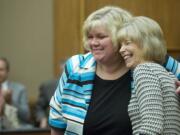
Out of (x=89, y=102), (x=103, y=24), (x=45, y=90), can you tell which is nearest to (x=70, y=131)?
(x=89, y=102)

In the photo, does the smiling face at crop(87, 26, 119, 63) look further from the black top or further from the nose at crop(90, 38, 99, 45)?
the black top

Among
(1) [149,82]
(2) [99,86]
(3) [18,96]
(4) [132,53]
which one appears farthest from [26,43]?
(1) [149,82]

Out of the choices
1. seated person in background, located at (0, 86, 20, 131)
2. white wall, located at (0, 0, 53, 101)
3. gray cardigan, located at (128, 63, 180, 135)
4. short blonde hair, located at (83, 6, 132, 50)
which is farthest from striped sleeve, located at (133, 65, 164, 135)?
white wall, located at (0, 0, 53, 101)

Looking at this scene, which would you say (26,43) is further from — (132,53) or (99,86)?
(132,53)

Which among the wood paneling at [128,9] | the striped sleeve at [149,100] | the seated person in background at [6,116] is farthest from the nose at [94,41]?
the wood paneling at [128,9]

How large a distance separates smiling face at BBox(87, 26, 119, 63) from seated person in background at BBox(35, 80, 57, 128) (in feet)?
8.93

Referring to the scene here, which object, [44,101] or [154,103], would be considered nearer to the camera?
[154,103]

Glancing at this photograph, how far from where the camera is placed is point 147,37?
7.30ft

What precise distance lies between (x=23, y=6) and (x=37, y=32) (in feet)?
1.14

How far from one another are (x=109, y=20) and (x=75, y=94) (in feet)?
1.33

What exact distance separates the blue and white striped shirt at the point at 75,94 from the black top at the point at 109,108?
1.5 inches

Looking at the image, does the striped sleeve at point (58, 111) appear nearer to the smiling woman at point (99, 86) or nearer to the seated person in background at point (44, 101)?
the smiling woman at point (99, 86)

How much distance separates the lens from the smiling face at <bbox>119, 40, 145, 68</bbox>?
Result: 221 centimetres

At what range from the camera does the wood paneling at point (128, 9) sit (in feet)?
17.9
